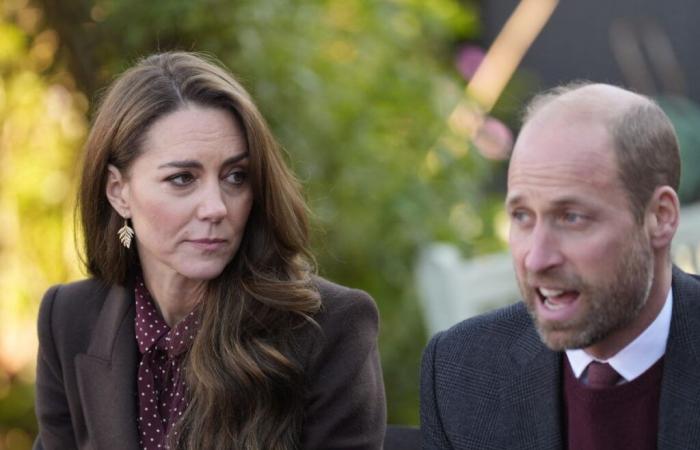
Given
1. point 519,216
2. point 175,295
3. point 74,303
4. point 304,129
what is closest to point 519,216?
point 519,216

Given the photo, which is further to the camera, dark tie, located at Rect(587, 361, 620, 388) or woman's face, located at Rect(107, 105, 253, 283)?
woman's face, located at Rect(107, 105, 253, 283)

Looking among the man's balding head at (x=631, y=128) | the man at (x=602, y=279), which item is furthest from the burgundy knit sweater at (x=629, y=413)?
the man's balding head at (x=631, y=128)

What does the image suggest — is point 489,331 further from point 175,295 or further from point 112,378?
point 112,378

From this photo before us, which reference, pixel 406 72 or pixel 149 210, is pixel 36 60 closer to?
pixel 406 72

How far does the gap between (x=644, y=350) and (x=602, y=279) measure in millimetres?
213

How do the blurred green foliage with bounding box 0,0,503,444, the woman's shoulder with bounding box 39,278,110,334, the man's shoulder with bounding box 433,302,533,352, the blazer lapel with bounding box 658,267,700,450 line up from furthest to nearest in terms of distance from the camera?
the blurred green foliage with bounding box 0,0,503,444 → the woman's shoulder with bounding box 39,278,110,334 → the man's shoulder with bounding box 433,302,533,352 → the blazer lapel with bounding box 658,267,700,450

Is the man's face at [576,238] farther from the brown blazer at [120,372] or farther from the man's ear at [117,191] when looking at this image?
the man's ear at [117,191]

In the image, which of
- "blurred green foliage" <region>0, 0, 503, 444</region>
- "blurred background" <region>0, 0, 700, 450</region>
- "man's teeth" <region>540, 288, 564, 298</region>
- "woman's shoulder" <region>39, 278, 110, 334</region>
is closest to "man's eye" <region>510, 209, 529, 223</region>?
"man's teeth" <region>540, 288, 564, 298</region>

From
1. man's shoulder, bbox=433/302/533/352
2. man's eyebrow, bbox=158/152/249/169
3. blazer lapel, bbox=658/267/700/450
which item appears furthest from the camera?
man's eyebrow, bbox=158/152/249/169

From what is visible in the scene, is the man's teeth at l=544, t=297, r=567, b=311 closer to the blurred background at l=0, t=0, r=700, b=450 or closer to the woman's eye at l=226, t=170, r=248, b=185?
the woman's eye at l=226, t=170, r=248, b=185

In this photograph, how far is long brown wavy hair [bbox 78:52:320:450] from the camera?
9.61ft

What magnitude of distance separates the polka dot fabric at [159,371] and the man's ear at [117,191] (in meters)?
0.23

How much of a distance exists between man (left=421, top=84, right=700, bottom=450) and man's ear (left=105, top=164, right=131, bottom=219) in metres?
1.05

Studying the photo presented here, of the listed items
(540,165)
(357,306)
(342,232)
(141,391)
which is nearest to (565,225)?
(540,165)
